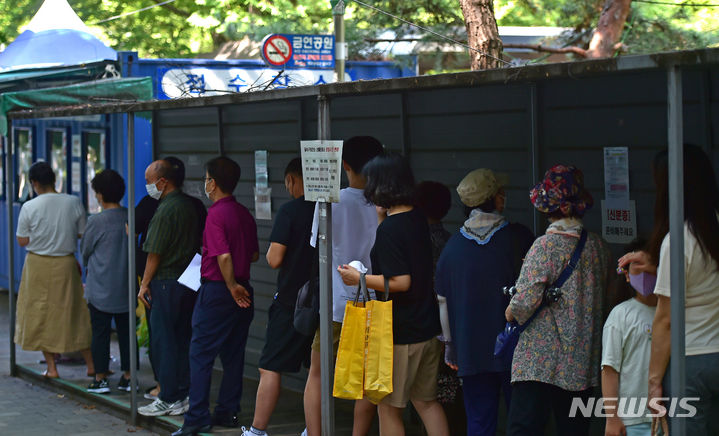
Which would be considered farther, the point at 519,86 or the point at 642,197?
the point at 519,86

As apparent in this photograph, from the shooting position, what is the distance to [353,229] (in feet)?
20.0

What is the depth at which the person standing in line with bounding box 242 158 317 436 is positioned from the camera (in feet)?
20.9

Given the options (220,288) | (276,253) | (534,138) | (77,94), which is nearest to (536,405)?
(534,138)

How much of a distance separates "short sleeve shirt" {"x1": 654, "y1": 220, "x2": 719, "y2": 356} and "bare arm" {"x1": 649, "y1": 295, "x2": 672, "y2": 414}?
7 centimetres

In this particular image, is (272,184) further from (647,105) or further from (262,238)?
(647,105)

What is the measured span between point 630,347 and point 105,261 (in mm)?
5319

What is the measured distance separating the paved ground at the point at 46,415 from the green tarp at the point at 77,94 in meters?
2.56

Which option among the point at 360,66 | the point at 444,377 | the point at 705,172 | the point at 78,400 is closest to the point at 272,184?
the point at 78,400

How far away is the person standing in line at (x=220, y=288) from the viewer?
22.5ft

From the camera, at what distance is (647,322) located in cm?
441

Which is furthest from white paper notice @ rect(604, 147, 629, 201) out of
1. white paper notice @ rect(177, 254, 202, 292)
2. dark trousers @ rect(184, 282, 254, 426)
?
white paper notice @ rect(177, 254, 202, 292)

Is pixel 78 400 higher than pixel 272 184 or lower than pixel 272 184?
lower

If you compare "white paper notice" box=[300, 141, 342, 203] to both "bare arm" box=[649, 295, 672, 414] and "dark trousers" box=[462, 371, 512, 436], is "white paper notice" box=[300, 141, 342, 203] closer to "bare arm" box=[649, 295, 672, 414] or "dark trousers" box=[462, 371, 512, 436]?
"dark trousers" box=[462, 371, 512, 436]

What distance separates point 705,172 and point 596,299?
93cm
